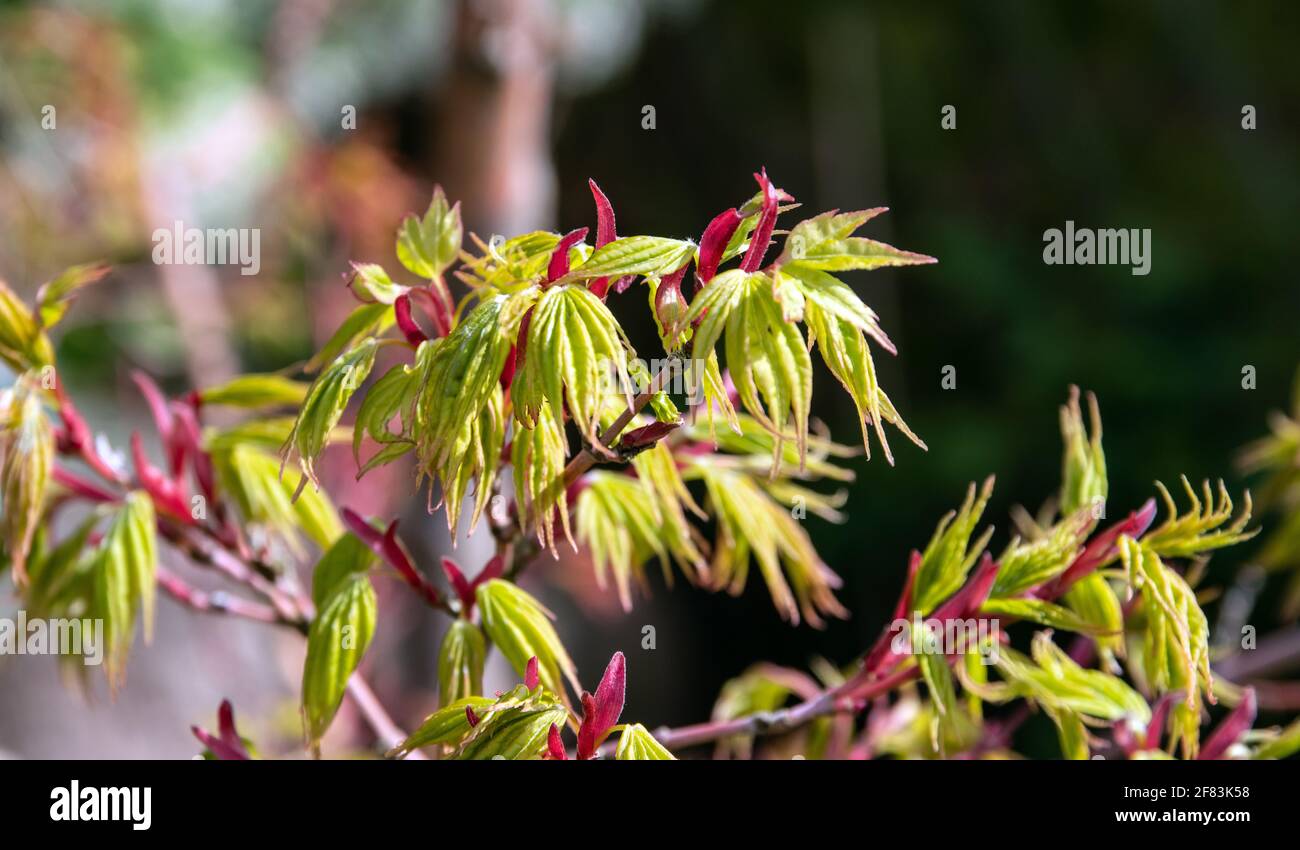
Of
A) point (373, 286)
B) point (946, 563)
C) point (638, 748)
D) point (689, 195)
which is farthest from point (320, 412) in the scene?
point (689, 195)

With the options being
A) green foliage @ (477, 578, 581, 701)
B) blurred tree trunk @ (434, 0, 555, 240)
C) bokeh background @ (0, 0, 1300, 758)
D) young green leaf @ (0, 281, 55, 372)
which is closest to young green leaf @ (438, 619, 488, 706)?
green foliage @ (477, 578, 581, 701)

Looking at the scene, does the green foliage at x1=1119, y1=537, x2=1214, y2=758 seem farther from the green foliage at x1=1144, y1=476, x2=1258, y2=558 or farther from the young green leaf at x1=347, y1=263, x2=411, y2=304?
the young green leaf at x1=347, y1=263, x2=411, y2=304

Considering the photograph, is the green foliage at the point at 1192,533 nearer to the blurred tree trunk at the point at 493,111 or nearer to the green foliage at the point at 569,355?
the green foliage at the point at 569,355

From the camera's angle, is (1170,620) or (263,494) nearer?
(1170,620)

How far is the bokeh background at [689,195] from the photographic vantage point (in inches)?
79.3

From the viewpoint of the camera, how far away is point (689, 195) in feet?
12.5

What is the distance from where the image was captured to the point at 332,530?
2.23 ft

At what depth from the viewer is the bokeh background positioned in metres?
2.01

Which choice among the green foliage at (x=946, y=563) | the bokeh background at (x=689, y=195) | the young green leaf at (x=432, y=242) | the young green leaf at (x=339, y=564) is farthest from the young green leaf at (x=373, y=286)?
the bokeh background at (x=689, y=195)

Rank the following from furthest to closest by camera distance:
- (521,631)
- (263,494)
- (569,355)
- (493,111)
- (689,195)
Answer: (689,195)
(493,111)
(263,494)
(521,631)
(569,355)

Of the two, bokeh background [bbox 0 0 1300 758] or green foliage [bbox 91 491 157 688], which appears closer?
green foliage [bbox 91 491 157 688]

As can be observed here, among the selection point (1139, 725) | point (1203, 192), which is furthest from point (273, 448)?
point (1203, 192)

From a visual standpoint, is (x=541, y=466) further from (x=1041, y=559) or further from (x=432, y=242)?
(x=1041, y=559)

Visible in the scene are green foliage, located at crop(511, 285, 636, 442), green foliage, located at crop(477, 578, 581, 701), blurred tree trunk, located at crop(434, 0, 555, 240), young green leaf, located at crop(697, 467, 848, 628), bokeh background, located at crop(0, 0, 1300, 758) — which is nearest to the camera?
green foliage, located at crop(511, 285, 636, 442)
